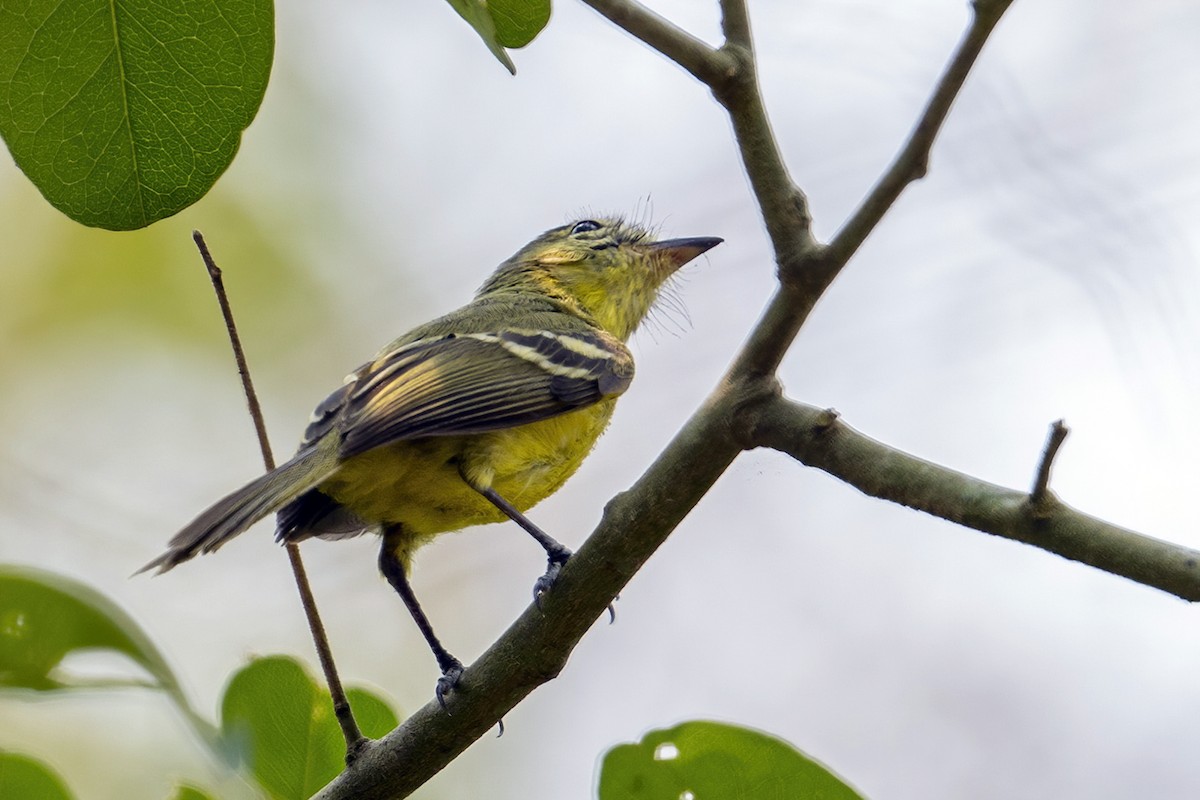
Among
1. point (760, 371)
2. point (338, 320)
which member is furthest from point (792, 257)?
point (338, 320)

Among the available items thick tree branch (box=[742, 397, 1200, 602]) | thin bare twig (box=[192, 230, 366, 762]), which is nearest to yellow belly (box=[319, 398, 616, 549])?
thin bare twig (box=[192, 230, 366, 762])

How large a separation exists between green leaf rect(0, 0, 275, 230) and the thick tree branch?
1.09 m

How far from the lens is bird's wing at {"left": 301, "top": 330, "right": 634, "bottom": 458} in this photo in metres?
3.38

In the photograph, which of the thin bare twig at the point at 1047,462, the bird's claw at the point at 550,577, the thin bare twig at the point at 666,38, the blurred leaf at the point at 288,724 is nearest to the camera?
the thin bare twig at the point at 1047,462

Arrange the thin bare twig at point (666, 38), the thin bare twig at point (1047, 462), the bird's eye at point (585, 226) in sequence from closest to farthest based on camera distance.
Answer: the thin bare twig at point (1047, 462) → the thin bare twig at point (666, 38) → the bird's eye at point (585, 226)

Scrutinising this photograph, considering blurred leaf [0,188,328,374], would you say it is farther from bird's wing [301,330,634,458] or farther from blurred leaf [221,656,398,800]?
blurred leaf [221,656,398,800]

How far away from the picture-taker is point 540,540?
3365mm

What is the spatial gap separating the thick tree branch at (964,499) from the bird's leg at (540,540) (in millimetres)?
758

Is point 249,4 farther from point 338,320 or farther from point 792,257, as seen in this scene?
point 338,320

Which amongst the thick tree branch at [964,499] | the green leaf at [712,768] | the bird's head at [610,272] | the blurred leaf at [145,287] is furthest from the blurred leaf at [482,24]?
the blurred leaf at [145,287]

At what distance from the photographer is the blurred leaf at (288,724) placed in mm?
2355

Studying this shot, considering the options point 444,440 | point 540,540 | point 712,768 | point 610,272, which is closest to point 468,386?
point 444,440

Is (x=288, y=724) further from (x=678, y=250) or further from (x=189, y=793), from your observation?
(x=678, y=250)

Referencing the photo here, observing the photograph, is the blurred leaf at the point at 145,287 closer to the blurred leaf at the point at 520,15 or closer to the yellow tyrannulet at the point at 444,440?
the yellow tyrannulet at the point at 444,440
